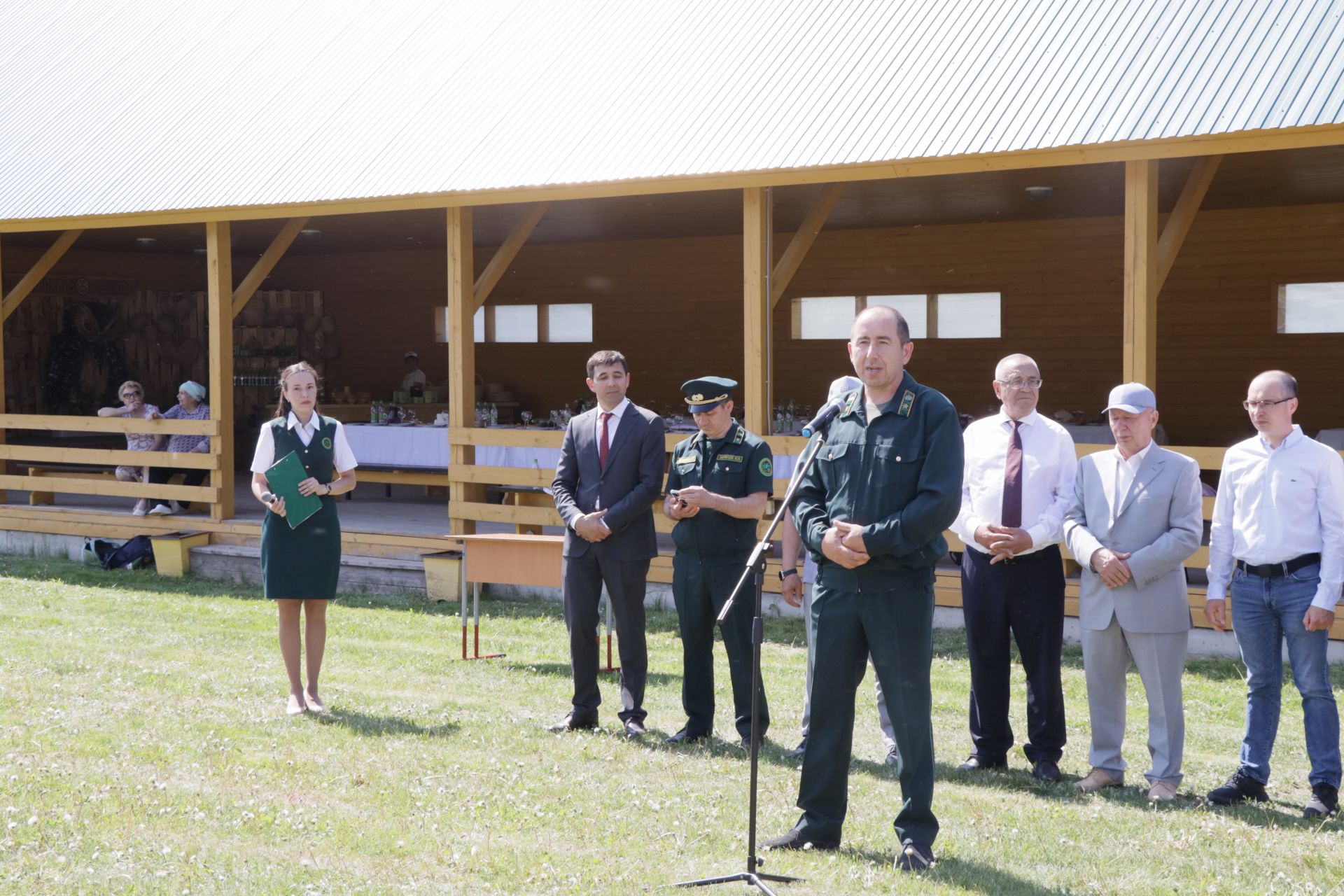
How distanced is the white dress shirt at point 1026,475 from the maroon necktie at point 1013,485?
2 centimetres

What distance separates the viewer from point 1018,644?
217 inches

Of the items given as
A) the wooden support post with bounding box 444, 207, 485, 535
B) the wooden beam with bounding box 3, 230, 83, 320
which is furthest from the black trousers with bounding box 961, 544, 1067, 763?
the wooden beam with bounding box 3, 230, 83, 320

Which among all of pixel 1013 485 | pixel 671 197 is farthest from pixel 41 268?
pixel 1013 485

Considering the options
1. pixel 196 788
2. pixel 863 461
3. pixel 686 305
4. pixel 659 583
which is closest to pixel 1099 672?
pixel 863 461

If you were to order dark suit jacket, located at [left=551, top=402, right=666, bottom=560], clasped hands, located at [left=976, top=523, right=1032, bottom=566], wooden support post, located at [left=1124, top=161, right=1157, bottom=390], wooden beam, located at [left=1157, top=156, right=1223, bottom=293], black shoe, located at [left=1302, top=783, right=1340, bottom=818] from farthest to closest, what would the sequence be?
1. wooden beam, located at [left=1157, top=156, right=1223, bottom=293]
2. wooden support post, located at [left=1124, top=161, right=1157, bottom=390]
3. dark suit jacket, located at [left=551, top=402, right=666, bottom=560]
4. clasped hands, located at [left=976, top=523, right=1032, bottom=566]
5. black shoe, located at [left=1302, top=783, right=1340, bottom=818]

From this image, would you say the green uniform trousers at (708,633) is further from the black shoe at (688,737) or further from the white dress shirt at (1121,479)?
the white dress shirt at (1121,479)

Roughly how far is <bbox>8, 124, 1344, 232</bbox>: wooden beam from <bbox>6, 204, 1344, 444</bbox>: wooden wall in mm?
4799

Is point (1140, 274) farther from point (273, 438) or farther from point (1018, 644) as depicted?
point (273, 438)

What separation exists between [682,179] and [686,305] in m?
6.81

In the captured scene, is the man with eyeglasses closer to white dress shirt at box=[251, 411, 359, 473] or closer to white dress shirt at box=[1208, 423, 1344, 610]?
white dress shirt at box=[1208, 423, 1344, 610]

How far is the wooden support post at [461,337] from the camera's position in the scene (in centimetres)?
1020

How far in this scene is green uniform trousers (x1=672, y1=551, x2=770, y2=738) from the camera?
5.84 meters

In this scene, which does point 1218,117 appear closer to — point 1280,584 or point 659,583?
point 1280,584

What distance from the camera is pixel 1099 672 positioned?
5273 millimetres
